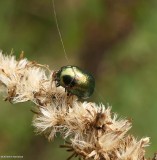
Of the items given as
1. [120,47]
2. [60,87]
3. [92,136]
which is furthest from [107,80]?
[92,136]

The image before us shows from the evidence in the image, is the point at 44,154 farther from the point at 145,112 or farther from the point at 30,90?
the point at 30,90

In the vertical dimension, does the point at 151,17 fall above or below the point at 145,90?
above

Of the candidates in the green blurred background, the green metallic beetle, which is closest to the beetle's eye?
the green metallic beetle

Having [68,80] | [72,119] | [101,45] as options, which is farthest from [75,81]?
[101,45]

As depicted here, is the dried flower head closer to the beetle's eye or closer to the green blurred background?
the beetle's eye

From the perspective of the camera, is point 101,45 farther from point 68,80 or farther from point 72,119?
point 72,119

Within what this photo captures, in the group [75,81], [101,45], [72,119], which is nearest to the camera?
[72,119]
